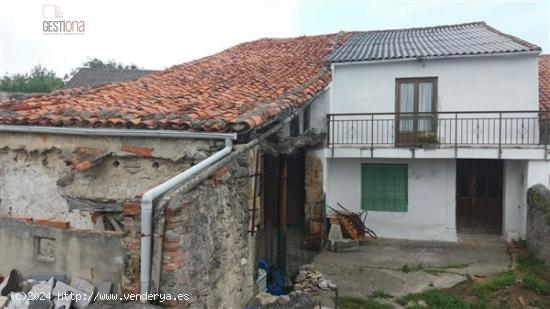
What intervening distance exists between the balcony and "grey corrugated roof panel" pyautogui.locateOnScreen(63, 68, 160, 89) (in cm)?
2219

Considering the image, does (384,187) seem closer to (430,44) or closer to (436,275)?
(436,275)

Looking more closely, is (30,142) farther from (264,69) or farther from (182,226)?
(264,69)

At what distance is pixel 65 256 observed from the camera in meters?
4.50

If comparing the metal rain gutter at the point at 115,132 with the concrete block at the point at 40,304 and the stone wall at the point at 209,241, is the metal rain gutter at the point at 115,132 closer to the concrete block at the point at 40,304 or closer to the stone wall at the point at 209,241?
the stone wall at the point at 209,241

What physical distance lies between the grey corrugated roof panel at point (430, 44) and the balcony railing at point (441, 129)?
1.64 m

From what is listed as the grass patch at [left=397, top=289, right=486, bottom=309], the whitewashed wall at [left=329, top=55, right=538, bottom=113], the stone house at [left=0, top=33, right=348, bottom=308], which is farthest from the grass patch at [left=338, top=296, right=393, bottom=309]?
the whitewashed wall at [left=329, top=55, right=538, bottom=113]

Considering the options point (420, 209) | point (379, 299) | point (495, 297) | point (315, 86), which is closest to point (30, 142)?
point (315, 86)

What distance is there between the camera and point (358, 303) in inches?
288

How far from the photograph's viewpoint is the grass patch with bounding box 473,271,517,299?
25.1 ft

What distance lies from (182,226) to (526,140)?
1010 cm

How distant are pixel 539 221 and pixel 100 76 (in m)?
29.9

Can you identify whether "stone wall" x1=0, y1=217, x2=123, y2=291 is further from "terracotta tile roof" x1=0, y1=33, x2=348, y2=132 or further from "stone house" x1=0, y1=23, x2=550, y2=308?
"terracotta tile roof" x1=0, y1=33, x2=348, y2=132

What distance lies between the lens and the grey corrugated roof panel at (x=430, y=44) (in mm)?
11109

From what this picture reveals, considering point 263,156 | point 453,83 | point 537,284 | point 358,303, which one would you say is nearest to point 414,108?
point 453,83
